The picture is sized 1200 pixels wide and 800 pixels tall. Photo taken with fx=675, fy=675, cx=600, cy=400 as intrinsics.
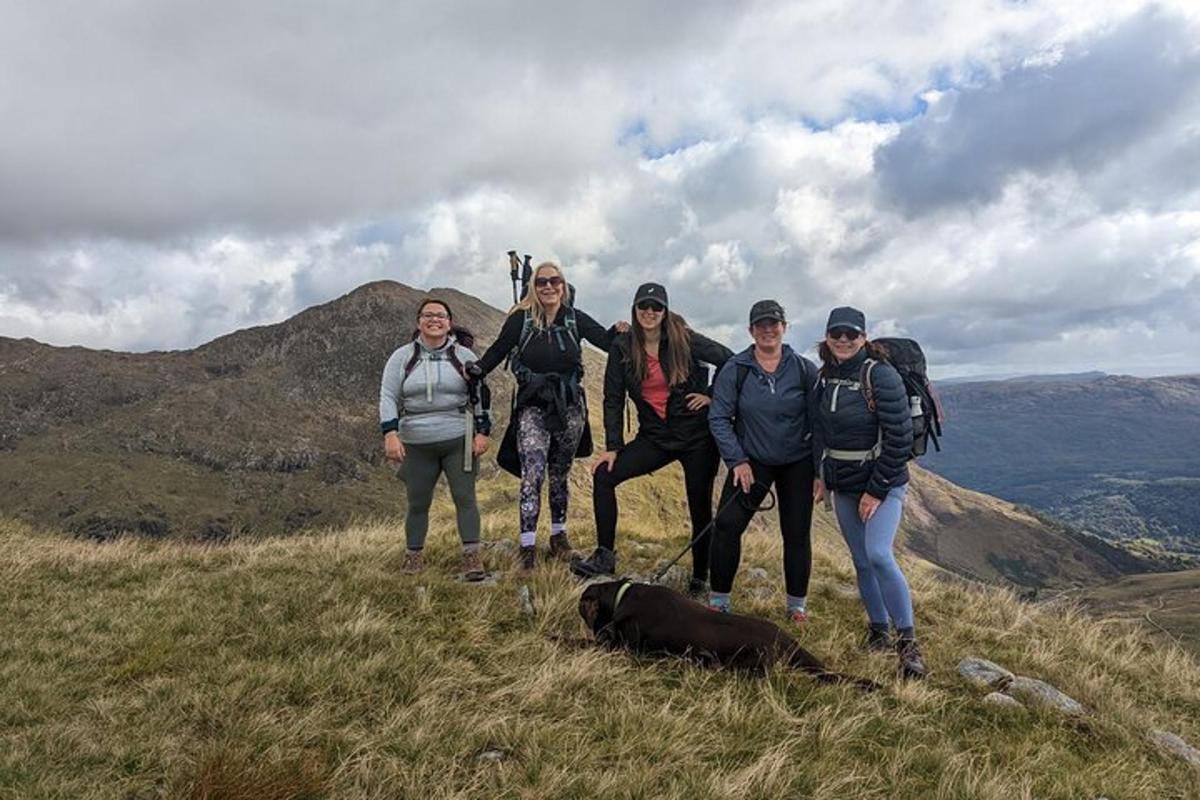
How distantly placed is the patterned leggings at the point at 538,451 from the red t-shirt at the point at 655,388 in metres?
1.08

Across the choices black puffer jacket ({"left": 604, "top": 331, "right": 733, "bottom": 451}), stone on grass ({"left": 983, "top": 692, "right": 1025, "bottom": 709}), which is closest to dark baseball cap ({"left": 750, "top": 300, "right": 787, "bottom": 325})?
black puffer jacket ({"left": 604, "top": 331, "right": 733, "bottom": 451})

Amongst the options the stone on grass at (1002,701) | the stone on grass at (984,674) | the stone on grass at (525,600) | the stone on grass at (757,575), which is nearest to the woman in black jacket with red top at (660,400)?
the stone on grass at (525,600)

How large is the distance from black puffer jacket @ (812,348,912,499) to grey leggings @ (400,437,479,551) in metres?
3.76

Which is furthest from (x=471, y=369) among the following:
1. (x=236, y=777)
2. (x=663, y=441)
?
(x=236, y=777)

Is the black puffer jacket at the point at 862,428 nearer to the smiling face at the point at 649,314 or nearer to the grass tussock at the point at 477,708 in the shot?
the grass tussock at the point at 477,708

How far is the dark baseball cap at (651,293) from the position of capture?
22.7 ft

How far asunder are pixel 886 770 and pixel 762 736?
0.76 meters

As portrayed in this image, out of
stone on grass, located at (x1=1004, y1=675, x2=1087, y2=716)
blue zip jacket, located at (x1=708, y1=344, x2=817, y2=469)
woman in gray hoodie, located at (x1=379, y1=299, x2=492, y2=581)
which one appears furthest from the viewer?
woman in gray hoodie, located at (x1=379, y1=299, x2=492, y2=581)

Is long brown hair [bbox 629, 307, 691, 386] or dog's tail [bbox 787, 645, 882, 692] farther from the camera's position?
long brown hair [bbox 629, 307, 691, 386]

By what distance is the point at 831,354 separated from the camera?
245 inches

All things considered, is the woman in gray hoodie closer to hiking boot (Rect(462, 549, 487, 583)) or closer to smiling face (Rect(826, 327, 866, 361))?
hiking boot (Rect(462, 549, 487, 583))

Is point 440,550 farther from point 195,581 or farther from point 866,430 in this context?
point 866,430

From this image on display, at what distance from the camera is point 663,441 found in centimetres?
707

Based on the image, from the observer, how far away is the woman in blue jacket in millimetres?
6391
